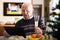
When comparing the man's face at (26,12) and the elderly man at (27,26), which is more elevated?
the man's face at (26,12)

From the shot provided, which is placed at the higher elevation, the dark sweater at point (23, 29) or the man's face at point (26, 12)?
the man's face at point (26, 12)

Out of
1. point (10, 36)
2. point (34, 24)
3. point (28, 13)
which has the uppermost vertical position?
point (28, 13)

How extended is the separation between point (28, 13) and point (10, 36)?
402 millimetres

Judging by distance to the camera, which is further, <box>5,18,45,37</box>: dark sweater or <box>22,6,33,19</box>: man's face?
<box>22,6,33,19</box>: man's face

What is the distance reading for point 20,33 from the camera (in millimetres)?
1617

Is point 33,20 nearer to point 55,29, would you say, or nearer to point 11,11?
point 55,29

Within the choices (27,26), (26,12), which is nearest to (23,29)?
(27,26)

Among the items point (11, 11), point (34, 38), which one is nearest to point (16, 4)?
point (11, 11)

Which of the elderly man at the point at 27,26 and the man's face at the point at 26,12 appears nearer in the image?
the elderly man at the point at 27,26

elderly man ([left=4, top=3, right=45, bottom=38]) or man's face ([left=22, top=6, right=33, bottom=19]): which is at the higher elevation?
man's face ([left=22, top=6, right=33, bottom=19])

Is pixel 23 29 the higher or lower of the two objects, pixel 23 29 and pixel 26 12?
the lower

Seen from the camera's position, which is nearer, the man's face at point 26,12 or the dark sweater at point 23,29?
the dark sweater at point 23,29

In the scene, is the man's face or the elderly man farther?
the man's face

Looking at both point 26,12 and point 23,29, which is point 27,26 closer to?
point 23,29
